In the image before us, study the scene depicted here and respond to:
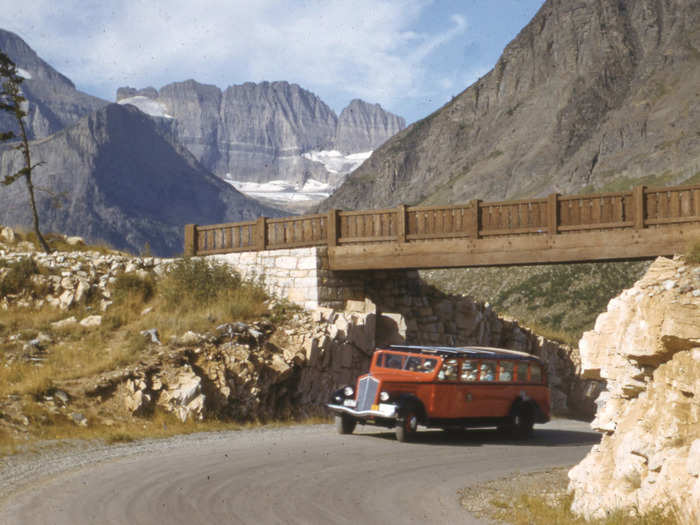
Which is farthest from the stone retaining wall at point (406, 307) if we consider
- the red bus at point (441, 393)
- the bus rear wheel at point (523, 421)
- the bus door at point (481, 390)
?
the bus door at point (481, 390)

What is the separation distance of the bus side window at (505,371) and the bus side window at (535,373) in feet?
3.01

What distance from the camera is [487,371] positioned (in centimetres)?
1730

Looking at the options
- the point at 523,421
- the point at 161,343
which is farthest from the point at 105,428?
the point at 523,421

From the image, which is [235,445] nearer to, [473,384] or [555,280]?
[473,384]

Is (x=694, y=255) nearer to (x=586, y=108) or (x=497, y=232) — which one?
(x=497, y=232)

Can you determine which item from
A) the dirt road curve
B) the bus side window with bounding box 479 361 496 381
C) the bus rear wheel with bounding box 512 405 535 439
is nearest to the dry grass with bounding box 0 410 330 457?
the dirt road curve

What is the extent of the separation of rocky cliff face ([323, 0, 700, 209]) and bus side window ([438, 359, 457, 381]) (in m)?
93.0

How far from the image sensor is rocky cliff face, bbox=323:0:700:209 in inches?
4835

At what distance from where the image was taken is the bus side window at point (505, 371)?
17641mm

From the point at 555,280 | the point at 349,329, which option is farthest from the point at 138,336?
the point at 555,280

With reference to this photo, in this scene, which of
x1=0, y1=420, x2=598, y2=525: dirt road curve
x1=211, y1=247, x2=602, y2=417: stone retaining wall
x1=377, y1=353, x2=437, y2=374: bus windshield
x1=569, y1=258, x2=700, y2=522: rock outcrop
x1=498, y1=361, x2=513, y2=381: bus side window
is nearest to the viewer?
x1=569, y1=258, x2=700, y2=522: rock outcrop

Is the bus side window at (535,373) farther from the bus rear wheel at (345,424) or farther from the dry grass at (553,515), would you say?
the dry grass at (553,515)

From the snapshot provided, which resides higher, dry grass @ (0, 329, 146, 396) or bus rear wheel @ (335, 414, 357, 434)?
dry grass @ (0, 329, 146, 396)

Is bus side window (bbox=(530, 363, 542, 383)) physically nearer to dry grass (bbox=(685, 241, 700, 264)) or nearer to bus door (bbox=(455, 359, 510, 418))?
bus door (bbox=(455, 359, 510, 418))
